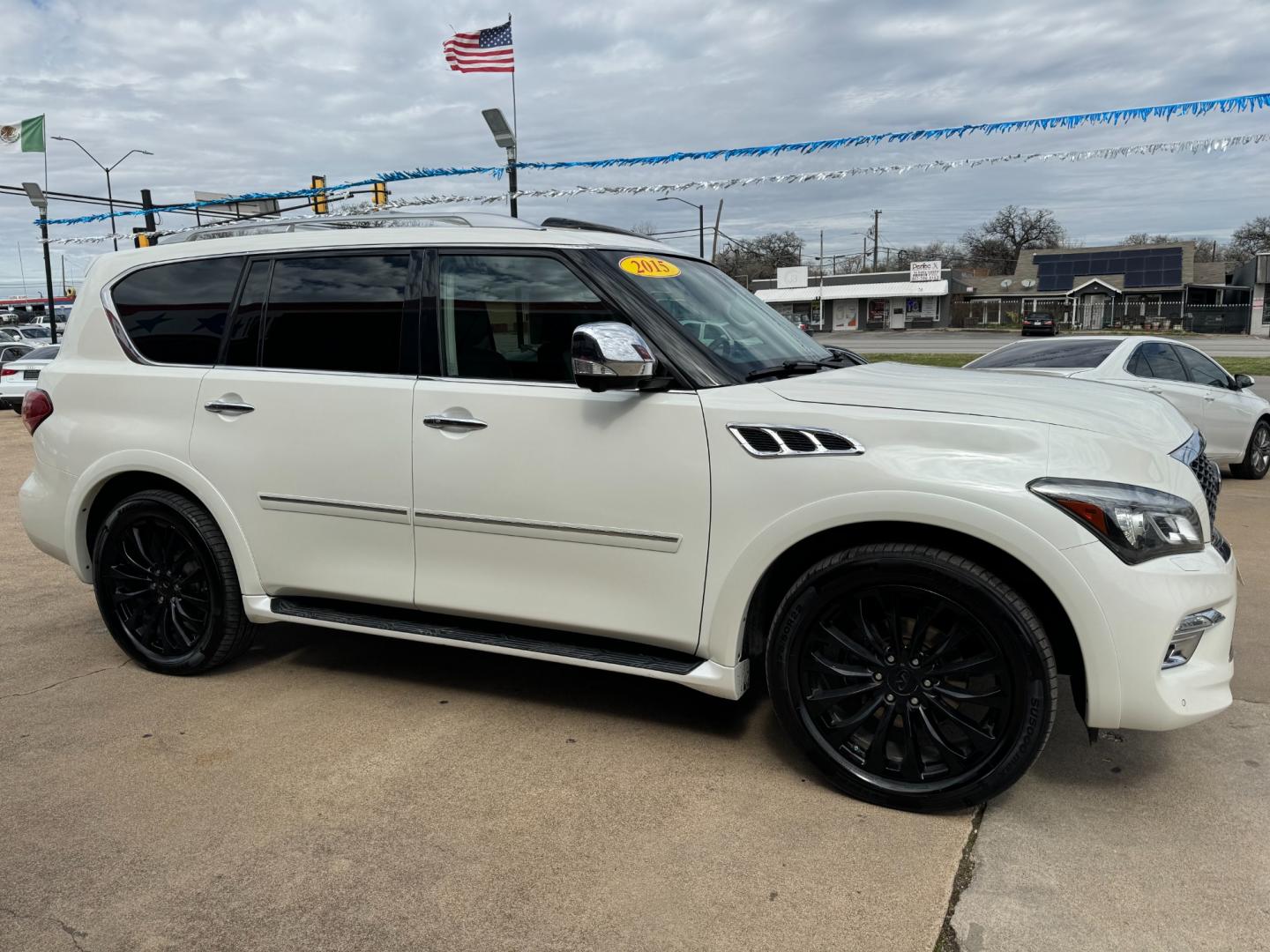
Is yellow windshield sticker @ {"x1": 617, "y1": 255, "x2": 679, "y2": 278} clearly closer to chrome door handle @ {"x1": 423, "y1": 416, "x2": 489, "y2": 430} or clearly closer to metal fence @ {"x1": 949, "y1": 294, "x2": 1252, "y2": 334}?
chrome door handle @ {"x1": 423, "y1": 416, "x2": 489, "y2": 430}

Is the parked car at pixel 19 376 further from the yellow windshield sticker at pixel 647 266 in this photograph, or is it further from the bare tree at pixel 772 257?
the bare tree at pixel 772 257

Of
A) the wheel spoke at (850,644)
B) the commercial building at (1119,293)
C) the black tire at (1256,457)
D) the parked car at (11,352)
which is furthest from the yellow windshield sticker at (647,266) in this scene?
the commercial building at (1119,293)

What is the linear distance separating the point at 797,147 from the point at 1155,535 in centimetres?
663

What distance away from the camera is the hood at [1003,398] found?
9.75 feet

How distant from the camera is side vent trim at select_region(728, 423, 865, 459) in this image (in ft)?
9.80

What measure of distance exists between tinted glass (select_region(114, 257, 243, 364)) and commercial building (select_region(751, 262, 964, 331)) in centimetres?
6810

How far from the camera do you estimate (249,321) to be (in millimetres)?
4023

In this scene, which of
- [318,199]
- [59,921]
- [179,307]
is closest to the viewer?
[59,921]

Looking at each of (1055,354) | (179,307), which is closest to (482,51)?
(1055,354)

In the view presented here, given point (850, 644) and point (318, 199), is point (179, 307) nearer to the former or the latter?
point (850, 644)

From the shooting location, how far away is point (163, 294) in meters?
4.25

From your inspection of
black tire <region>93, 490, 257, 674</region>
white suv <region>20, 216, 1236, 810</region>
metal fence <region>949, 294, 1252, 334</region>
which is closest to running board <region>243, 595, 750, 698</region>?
white suv <region>20, 216, 1236, 810</region>

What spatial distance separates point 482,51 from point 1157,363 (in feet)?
33.1

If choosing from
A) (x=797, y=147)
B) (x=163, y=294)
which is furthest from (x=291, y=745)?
(x=797, y=147)
